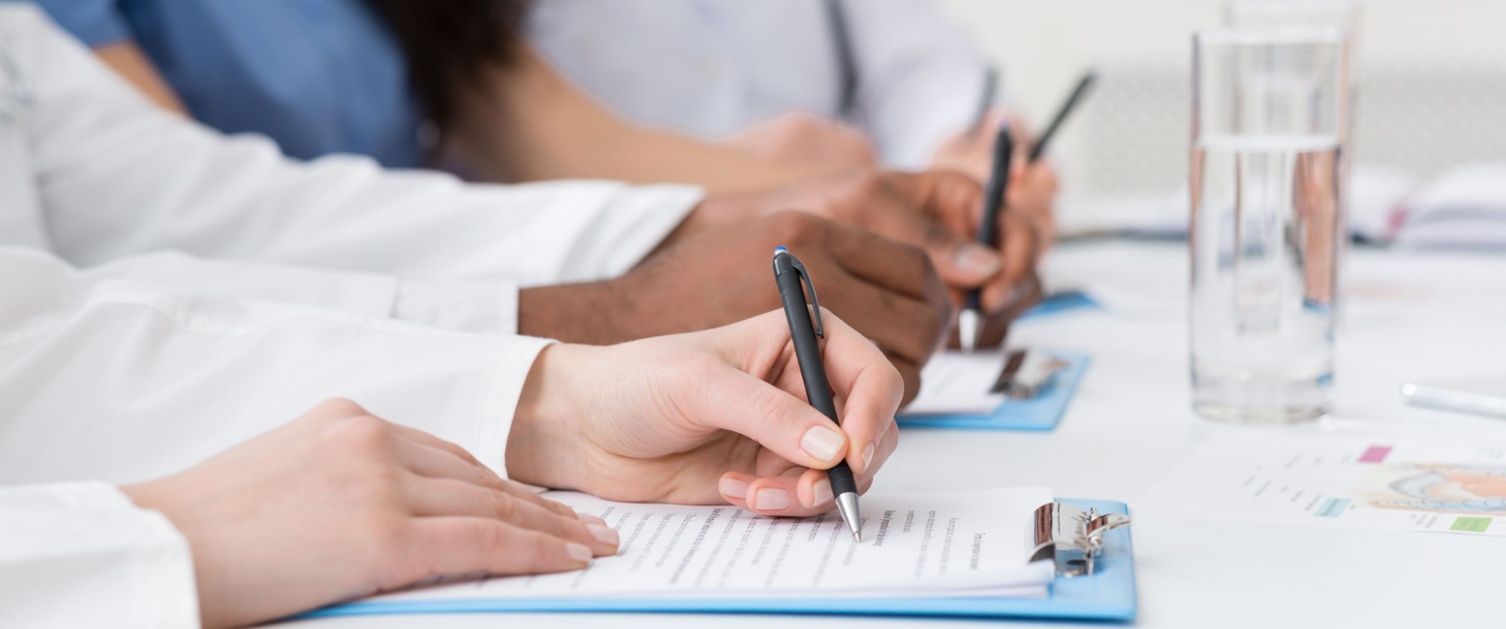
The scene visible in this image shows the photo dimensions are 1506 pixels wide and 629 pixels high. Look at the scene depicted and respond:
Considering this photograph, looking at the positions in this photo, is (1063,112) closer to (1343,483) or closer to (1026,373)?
(1026,373)

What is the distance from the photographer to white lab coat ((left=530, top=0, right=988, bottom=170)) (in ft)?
6.02

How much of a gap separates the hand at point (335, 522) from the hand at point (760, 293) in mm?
245

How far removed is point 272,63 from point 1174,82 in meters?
1.79

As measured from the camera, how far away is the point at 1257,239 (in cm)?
72

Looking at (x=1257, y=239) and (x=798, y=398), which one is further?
(x=1257, y=239)

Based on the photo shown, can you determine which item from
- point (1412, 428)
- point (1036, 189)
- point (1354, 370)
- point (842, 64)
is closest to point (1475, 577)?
point (1412, 428)

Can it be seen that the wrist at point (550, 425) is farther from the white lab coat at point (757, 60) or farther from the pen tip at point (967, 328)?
the white lab coat at point (757, 60)

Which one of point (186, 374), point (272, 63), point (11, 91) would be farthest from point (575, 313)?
point (272, 63)

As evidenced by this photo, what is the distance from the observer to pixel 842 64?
2049mm

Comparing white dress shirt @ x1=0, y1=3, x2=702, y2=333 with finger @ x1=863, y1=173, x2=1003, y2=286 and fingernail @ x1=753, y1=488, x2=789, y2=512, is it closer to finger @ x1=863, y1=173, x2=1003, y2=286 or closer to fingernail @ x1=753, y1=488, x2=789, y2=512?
finger @ x1=863, y1=173, x2=1003, y2=286

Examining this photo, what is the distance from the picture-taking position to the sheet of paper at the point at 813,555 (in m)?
0.44

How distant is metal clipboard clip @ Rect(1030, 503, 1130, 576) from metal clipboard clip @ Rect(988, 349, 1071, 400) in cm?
28

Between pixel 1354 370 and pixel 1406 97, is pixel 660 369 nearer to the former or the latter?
pixel 1354 370

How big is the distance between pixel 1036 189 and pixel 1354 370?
47 cm
